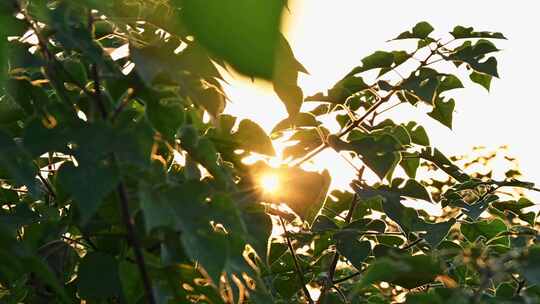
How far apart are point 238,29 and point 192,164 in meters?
0.94

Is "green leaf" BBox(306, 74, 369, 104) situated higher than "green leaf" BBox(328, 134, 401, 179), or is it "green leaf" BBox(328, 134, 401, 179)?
"green leaf" BBox(328, 134, 401, 179)

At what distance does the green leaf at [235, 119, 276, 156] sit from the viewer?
55.4 inches

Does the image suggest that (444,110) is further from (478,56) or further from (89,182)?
(89,182)

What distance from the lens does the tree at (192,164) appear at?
739mm

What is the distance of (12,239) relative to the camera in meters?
1.02

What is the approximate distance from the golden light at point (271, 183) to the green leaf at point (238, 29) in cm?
97

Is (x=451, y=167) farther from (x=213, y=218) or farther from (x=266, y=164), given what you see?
(x=213, y=218)

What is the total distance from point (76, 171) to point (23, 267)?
254 mm

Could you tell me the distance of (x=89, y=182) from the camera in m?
0.86

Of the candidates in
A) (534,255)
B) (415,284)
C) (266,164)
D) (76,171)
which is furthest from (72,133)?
(415,284)

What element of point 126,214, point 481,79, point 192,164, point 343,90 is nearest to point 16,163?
point 126,214

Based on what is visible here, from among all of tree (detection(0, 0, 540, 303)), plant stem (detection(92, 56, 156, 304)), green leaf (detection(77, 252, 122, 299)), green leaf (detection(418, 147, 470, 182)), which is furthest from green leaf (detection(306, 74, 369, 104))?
plant stem (detection(92, 56, 156, 304))

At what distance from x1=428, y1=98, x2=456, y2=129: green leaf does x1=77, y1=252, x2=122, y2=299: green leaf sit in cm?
93

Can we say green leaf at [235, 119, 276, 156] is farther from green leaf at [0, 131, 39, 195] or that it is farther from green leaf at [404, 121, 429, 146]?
green leaf at [404, 121, 429, 146]
